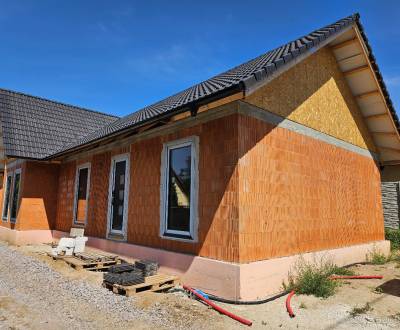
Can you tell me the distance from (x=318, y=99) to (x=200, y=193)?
4592 mm

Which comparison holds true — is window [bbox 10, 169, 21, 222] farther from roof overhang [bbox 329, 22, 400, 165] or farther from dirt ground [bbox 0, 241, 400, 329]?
roof overhang [bbox 329, 22, 400, 165]

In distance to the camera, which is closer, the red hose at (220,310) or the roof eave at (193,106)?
the red hose at (220,310)

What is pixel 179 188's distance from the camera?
7.23m

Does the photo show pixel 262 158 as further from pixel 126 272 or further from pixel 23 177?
pixel 23 177

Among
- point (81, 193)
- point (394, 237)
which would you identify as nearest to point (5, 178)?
point (81, 193)

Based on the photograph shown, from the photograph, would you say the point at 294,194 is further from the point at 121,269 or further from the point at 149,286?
the point at 121,269

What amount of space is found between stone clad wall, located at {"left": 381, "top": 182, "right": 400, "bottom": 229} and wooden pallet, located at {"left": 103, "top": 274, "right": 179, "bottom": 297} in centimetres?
1121

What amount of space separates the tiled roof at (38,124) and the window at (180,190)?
306 inches

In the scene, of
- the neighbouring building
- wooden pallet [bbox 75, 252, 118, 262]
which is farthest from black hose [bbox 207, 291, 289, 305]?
the neighbouring building

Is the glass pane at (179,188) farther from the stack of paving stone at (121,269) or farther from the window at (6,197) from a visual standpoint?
the window at (6,197)

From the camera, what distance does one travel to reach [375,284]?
696 centimetres

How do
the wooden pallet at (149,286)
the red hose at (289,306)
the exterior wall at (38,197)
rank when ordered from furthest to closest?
the exterior wall at (38,197), the wooden pallet at (149,286), the red hose at (289,306)

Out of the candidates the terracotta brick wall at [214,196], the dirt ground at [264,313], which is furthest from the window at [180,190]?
the dirt ground at [264,313]

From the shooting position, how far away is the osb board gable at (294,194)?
610cm
